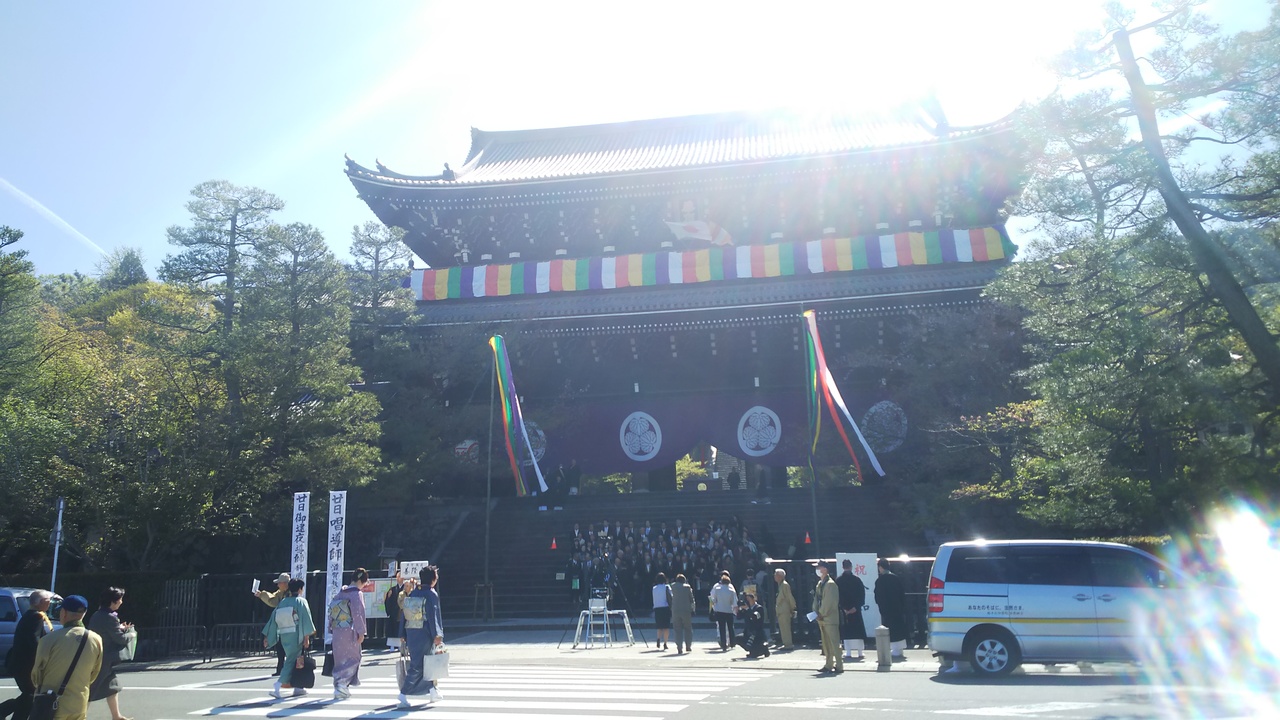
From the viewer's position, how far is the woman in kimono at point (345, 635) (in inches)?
387

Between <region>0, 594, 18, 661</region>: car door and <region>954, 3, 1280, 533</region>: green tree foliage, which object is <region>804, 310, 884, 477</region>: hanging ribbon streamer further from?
<region>0, 594, 18, 661</region>: car door

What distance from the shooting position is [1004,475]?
19.6m

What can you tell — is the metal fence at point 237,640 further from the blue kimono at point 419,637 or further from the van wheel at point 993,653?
the van wheel at point 993,653

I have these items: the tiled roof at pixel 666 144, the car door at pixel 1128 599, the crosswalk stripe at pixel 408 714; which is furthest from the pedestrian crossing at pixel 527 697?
the tiled roof at pixel 666 144

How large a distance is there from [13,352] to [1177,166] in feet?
84.5

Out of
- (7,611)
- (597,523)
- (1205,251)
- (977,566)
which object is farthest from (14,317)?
(1205,251)

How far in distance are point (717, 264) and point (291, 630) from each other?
19.7 metres

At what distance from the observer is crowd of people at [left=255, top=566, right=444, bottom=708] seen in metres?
9.02

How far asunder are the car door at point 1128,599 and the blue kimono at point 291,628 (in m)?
9.07

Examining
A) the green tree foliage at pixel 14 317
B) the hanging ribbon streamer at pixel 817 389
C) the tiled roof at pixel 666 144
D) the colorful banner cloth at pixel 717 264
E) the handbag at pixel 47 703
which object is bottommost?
the handbag at pixel 47 703

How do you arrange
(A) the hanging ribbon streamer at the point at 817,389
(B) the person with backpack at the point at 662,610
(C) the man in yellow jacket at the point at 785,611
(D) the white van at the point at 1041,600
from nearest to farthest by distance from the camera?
(D) the white van at the point at 1041,600
(C) the man in yellow jacket at the point at 785,611
(B) the person with backpack at the point at 662,610
(A) the hanging ribbon streamer at the point at 817,389

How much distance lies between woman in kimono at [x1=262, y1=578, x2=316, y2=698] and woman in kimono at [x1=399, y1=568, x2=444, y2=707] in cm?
157

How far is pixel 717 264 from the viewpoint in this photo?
27703 millimetres

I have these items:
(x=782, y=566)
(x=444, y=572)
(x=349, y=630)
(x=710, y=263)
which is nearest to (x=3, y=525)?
(x=444, y=572)
